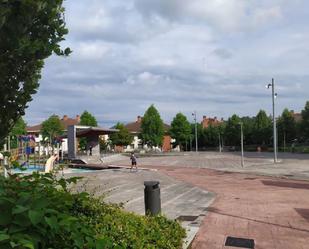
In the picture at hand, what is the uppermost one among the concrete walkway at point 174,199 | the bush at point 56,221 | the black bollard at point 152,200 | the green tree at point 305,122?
the green tree at point 305,122

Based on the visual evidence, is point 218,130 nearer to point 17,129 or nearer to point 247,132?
point 247,132

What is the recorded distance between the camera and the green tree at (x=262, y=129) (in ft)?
337

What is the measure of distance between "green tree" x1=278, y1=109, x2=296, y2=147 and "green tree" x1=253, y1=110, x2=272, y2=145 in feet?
16.1

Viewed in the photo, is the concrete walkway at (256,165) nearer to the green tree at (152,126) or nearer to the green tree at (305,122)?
the green tree at (305,122)

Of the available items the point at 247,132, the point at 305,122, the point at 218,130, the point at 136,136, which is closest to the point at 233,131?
the point at 247,132

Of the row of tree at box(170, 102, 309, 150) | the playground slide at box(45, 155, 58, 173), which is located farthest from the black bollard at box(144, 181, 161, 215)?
the row of tree at box(170, 102, 309, 150)

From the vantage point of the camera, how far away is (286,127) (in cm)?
9512

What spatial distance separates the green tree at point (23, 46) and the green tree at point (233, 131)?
102863 millimetres

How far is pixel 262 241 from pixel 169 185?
570 inches

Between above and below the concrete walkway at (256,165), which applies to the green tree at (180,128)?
above

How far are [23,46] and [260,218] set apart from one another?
31.4 ft

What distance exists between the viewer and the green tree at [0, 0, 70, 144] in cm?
531

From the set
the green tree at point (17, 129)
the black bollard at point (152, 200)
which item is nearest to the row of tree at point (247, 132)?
the green tree at point (17, 129)

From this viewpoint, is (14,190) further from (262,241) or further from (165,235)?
(262,241)
